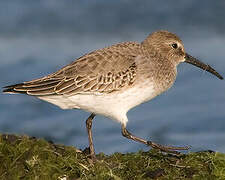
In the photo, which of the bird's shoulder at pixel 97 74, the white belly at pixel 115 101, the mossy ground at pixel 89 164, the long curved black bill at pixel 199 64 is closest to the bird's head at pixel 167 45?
the long curved black bill at pixel 199 64

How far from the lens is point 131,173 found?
375 inches

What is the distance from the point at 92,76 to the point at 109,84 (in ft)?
1.62

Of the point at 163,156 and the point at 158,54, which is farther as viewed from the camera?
the point at 158,54

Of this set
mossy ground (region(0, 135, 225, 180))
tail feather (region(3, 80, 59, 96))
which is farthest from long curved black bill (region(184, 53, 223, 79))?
tail feather (region(3, 80, 59, 96))

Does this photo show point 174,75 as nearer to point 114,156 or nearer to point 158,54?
point 158,54

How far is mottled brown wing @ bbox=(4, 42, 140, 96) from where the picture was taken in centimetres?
1074

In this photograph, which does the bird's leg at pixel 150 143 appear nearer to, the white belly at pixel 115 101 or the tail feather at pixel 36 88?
the white belly at pixel 115 101

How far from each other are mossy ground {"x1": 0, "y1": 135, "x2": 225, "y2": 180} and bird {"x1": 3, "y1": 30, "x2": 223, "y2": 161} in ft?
1.92

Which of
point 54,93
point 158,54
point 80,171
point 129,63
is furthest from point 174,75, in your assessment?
point 80,171

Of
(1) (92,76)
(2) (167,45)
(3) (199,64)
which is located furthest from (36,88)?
(3) (199,64)

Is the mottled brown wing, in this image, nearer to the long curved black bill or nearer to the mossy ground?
the mossy ground

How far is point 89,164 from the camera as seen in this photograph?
33.4 ft

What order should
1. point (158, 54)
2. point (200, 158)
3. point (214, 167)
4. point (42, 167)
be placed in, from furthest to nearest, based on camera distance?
point (158, 54), point (200, 158), point (214, 167), point (42, 167)

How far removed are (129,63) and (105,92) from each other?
36.8 inches
